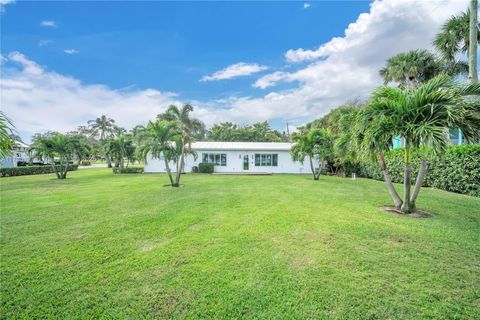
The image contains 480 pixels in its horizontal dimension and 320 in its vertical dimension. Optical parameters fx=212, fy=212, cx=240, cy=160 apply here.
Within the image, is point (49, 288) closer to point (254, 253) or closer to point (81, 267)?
point (81, 267)

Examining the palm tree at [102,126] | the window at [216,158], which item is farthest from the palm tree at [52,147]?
the palm tree at [102,126]

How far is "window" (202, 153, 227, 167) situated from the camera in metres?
22.8

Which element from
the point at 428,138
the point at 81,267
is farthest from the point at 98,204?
the point at 428,138

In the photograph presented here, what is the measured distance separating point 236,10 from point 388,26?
9.88 metres

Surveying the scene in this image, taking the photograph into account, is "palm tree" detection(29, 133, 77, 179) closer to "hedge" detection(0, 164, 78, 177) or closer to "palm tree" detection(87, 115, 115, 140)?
"hedge" detection(0, 164, 78, 177)

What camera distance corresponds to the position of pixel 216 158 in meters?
22.9

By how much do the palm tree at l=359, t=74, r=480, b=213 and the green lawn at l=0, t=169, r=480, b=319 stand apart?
7.19 feet

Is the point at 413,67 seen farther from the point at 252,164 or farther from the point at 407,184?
the point at 252,164

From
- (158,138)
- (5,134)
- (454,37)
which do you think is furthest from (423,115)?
(158,138)

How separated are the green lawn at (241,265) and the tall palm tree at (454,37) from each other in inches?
453

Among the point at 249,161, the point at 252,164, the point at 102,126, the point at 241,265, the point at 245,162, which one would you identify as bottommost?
the point at 241,265

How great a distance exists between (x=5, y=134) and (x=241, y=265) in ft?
11.4

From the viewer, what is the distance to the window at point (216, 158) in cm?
2277

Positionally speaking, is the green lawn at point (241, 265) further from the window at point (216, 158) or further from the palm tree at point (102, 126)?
the palm tree at point (102, 126)
